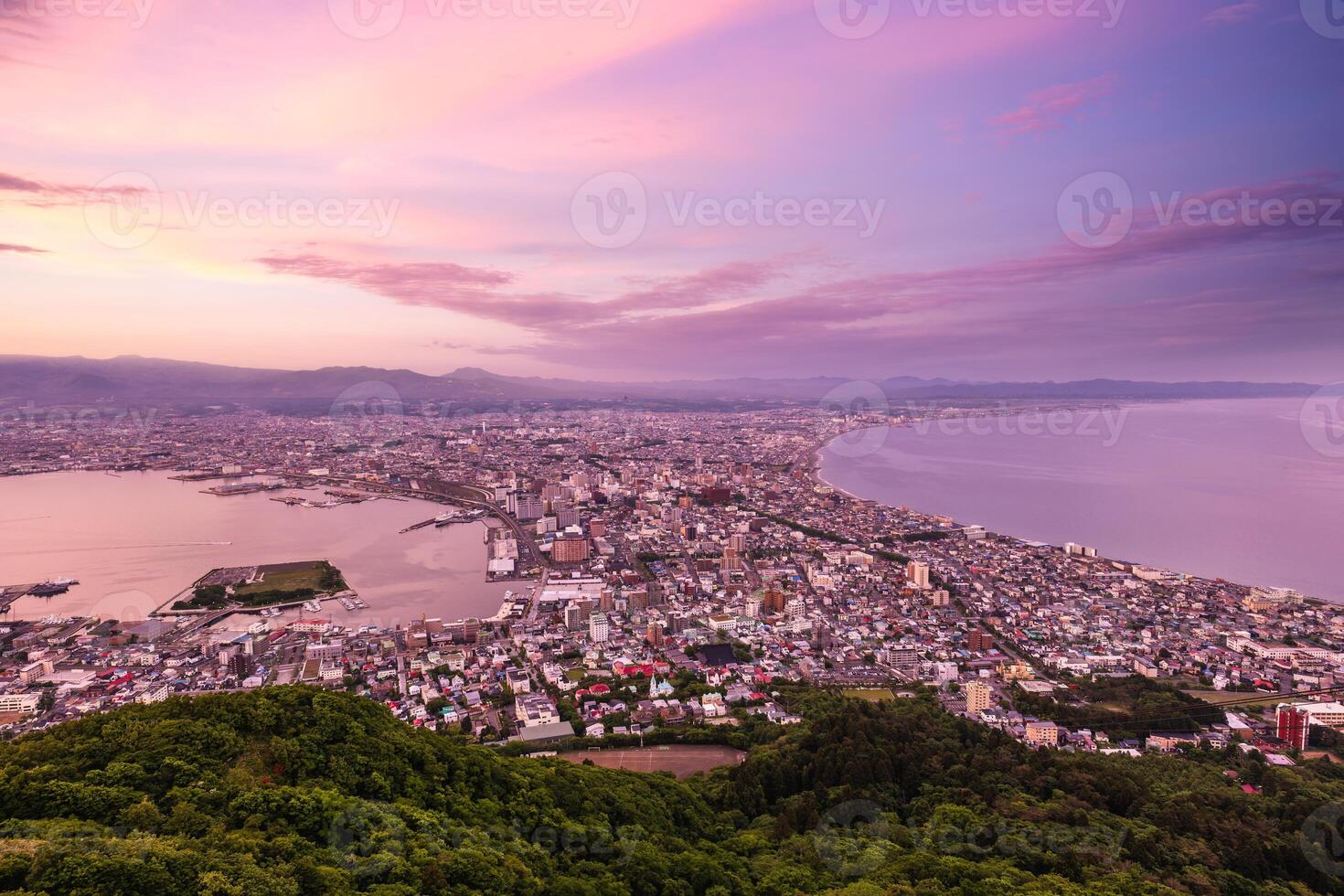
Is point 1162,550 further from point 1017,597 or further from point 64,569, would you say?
point 64,569

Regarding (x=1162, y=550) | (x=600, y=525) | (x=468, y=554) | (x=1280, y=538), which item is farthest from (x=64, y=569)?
(x=1280, y=538)

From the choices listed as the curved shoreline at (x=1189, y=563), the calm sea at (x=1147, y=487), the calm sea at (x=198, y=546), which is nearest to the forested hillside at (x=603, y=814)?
the calm sea at (x=198, y=546)

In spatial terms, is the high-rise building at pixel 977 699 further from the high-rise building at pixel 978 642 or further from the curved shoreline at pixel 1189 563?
the curved shoreline at pixel 1189 563

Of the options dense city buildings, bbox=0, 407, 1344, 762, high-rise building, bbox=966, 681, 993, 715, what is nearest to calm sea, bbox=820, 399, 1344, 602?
dense city buildings, bbox=0, 407, 1344, 762

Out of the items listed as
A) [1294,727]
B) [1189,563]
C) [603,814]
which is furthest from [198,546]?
[1189,563]

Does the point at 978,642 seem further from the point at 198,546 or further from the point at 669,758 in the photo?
the point at 198,546
